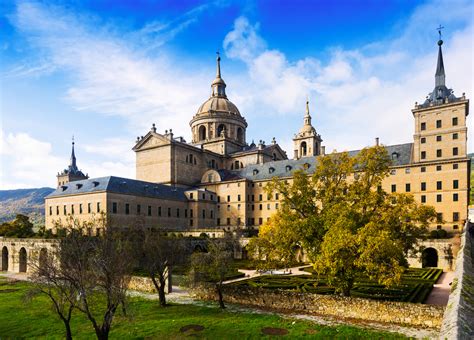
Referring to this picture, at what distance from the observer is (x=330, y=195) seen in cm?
2445

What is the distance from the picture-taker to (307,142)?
276 ft

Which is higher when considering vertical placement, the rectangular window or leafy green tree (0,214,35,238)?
the rectangular window

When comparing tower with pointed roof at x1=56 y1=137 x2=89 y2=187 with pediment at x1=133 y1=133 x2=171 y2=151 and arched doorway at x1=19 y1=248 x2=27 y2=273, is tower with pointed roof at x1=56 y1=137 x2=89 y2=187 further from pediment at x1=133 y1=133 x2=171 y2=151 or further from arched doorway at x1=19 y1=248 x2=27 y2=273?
arched doorway at x1=19 y1=248 x2=27 y2=273

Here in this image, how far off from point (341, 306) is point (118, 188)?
43.2 meters

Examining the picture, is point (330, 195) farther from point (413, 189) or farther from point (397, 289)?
point (413, 189)

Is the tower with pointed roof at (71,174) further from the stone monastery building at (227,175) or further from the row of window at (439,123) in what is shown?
the row of window at (439,123)

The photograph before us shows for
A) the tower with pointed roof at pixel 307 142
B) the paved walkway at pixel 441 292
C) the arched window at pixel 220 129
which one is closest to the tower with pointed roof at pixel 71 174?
the arched window at pixel 220 129

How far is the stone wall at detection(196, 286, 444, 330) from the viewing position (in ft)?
61.3

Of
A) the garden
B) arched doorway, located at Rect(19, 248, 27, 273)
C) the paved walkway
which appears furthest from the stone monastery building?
the garden

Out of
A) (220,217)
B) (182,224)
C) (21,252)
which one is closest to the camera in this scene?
(21,252)

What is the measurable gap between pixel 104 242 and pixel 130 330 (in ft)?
17.5

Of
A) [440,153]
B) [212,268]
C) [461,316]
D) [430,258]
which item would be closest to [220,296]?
[212,268]

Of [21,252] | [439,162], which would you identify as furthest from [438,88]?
[21,252]

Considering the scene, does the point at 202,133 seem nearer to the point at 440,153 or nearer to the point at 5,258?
the point at 5,258
